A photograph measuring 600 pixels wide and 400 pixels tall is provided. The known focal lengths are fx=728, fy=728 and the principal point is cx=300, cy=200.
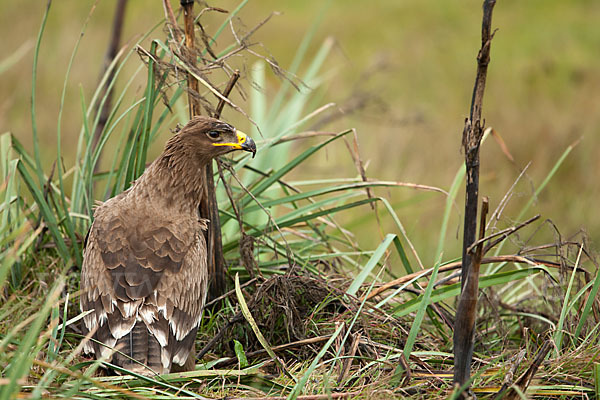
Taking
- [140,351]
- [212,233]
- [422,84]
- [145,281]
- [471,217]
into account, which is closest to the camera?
[471,217]

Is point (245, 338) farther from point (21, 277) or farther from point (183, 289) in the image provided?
point (21, 277)

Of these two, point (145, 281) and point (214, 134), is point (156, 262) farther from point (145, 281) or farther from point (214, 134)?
point (214, 134)

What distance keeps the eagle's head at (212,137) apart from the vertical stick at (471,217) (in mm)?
1158

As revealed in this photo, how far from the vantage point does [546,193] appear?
6.36 m

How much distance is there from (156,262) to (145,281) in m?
0.10

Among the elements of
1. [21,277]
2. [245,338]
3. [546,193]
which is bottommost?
[546,193]

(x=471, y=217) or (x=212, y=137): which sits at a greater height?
(x=212, y=137)

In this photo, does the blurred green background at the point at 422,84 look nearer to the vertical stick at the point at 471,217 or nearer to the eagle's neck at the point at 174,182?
the eagle's neck at the point at 174,182

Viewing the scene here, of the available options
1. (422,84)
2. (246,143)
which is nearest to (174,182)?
(246,143)

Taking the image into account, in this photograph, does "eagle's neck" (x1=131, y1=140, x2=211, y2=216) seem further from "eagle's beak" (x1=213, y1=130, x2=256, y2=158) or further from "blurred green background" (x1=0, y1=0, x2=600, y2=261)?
"blurred green background" (x1=0, y1=0, x2=600, y2=261)

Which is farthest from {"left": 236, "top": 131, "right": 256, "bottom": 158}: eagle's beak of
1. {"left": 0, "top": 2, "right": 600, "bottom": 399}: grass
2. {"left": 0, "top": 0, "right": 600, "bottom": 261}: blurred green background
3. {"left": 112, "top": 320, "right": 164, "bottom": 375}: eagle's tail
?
{"left": 0, "top": 0, "right": 600, "bottom": 261}: blurred green background

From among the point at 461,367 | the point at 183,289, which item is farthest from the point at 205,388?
the point at 461,367

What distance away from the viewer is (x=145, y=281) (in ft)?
9.45

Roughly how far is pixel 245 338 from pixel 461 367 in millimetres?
1055
